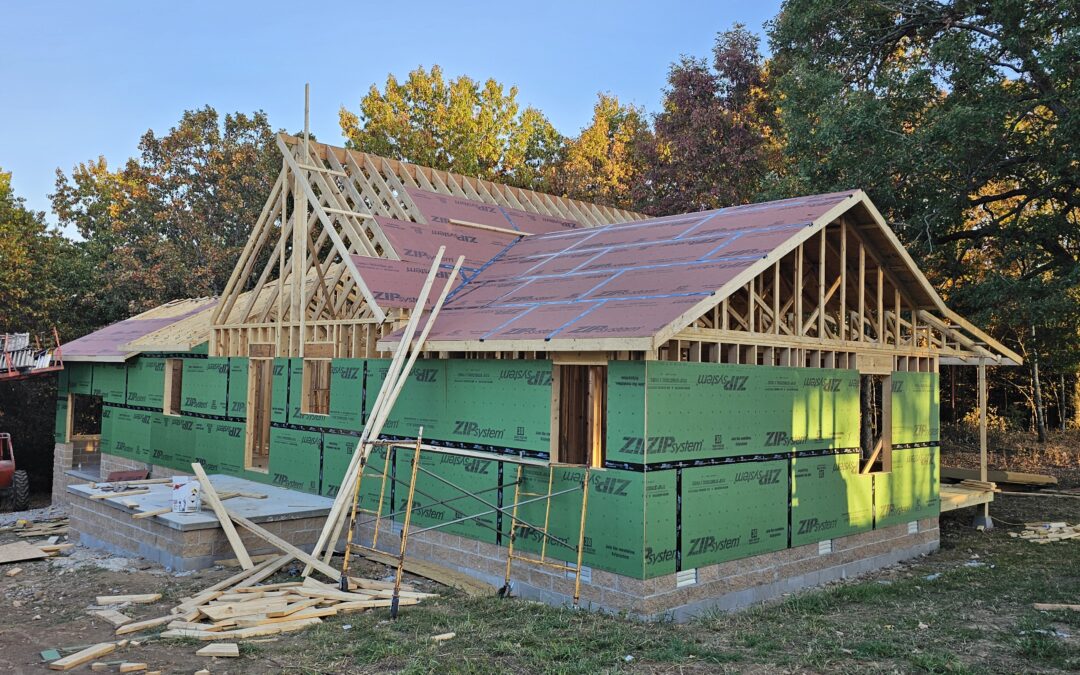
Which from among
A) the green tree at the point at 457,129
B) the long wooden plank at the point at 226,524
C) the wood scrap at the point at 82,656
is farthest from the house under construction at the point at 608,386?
the green tree at the point at 457,129

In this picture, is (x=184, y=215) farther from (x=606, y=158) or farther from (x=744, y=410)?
(x=744, y=410)

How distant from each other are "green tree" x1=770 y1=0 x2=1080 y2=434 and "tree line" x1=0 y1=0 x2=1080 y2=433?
0.15 ft

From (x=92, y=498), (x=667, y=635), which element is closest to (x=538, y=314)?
(x=667, y=635)

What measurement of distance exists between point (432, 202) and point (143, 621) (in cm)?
861

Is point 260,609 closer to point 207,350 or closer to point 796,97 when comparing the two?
point 207,350

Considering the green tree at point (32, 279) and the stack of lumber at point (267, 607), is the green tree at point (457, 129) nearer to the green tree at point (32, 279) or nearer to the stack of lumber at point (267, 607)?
the green tree at point (32, 279)

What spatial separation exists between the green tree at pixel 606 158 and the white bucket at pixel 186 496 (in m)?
22.6

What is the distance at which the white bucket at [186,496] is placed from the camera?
34.7ft

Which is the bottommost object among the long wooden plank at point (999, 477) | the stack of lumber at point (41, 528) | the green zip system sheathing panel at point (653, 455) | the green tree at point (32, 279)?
the stack of lumber at point (41, 528)

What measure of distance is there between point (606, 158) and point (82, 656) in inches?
1238

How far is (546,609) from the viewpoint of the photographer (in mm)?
7969

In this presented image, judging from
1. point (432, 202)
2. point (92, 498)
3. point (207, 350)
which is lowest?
point (92, 498)

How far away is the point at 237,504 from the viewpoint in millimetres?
11281

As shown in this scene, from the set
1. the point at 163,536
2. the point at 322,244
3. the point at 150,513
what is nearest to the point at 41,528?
the point at 150,513
